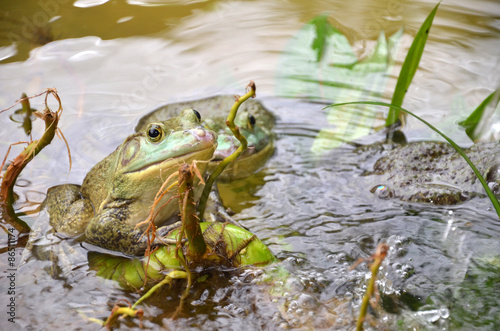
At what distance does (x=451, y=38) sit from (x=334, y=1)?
51.2 inches

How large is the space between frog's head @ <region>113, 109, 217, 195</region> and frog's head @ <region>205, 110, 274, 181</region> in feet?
2.78

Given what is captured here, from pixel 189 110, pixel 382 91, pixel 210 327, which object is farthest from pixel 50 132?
pixel 382 91

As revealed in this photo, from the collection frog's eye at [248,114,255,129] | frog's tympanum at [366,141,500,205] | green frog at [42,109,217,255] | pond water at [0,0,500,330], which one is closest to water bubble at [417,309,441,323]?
pond water at [0,0,500,330]

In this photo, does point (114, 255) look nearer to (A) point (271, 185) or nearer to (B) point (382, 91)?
(A) point (271, 185)

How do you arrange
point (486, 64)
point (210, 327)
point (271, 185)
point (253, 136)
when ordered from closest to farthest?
point (210, 327) < point (271, 185) < point (253, 136) < point (486, 64)

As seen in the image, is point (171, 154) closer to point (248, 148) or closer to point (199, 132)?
point (199, 132)

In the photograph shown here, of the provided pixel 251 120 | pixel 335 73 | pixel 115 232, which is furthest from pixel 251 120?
pixel 115 232

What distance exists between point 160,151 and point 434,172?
73.6 inches

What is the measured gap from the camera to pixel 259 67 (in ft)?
15.5

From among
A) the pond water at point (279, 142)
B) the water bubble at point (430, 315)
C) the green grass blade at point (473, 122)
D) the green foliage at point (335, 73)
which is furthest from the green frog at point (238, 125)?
the water bubble at point (430, 315)

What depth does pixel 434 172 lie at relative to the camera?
3379mm

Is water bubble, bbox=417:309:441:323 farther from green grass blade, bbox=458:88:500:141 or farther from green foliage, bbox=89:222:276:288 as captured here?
green grass blade, bbox=458:88:500:141

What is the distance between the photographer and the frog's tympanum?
3.19 meters

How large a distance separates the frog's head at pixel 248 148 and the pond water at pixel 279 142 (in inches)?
4.4
